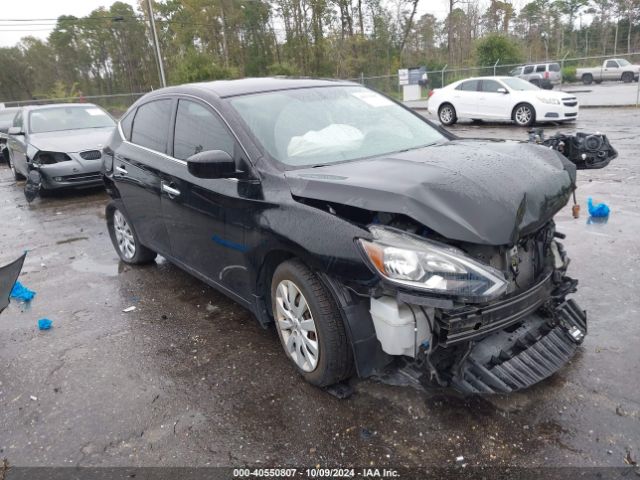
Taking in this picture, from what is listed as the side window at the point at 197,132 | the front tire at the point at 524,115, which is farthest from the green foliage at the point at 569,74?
the side window at the point at 197,132

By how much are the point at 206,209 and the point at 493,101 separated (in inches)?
575

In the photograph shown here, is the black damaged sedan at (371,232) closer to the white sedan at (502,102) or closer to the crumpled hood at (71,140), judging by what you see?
the crumpled hood at (71,140)

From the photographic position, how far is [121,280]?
525cm

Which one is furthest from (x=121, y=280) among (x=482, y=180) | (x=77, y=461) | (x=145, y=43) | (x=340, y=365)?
(x=145, y=43)

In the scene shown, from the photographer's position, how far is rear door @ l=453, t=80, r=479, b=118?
55.4 feet

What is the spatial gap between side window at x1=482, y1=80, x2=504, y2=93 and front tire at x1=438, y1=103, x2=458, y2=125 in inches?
51.2

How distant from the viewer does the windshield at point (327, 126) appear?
3.39m

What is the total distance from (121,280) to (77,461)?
277 centimetres

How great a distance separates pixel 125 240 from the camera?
18.1 feet

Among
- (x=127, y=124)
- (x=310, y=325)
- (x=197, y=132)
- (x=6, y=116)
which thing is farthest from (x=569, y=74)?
(x=310, y=325)

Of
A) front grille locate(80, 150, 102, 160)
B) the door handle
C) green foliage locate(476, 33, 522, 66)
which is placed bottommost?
front grille locate(80, 150, 102, 160)

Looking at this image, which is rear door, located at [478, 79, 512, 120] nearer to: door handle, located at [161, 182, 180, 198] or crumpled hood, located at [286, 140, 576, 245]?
crumpled hood, located at [286, 140, 576, 245]

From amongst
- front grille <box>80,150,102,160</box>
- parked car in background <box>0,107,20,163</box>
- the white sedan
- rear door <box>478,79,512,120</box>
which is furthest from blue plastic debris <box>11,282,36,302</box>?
rear door <box>478,79,512,120</box>

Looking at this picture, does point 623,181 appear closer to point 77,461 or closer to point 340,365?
point 340,365
